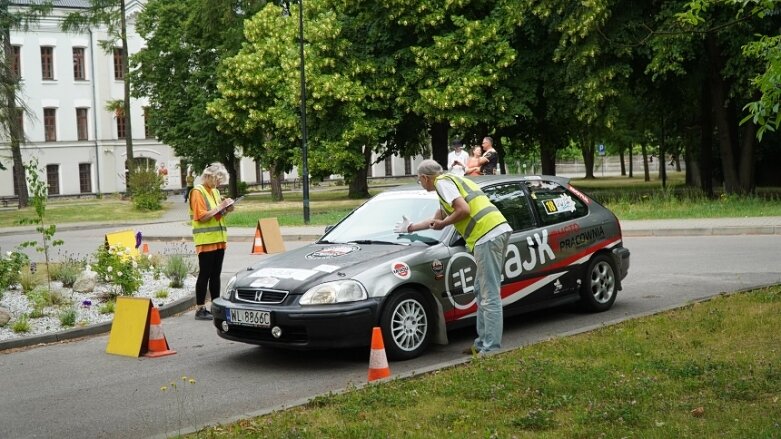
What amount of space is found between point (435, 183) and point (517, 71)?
2792 cm

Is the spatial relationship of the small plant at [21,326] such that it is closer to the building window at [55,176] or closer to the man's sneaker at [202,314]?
the man's sneaker at [202,314]

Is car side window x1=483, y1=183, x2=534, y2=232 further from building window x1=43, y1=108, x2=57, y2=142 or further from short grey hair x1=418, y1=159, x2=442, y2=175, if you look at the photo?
building window x1=43, y1=108, x2=57, y2=142

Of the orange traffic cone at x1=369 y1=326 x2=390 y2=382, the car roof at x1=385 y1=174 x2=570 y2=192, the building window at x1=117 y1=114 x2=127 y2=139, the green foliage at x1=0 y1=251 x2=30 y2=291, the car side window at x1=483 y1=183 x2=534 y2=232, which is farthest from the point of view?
the building window at x1=117 y1=114 x2=127 y2=139

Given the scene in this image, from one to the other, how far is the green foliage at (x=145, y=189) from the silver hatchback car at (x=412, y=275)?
3565 cm

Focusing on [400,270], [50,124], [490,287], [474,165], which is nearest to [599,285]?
[490,287]

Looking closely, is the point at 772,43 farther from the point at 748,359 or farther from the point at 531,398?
the point at 531,398

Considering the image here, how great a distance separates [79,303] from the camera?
13.3 metres

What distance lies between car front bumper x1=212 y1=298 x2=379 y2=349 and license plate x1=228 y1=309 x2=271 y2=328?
0.16 ft

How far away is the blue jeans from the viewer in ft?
29.6

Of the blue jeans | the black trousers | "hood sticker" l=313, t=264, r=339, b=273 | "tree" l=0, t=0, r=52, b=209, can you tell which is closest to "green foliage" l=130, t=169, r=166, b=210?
"tree" l=0, t=0, r=52, b=209

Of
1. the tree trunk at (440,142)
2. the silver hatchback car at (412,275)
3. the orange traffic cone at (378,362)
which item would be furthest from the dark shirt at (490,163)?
the tree trunk at (440,142)

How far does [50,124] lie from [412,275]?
6594 centimetres

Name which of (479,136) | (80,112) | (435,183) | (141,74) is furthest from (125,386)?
(80,112)

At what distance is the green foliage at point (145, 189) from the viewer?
4506cm
